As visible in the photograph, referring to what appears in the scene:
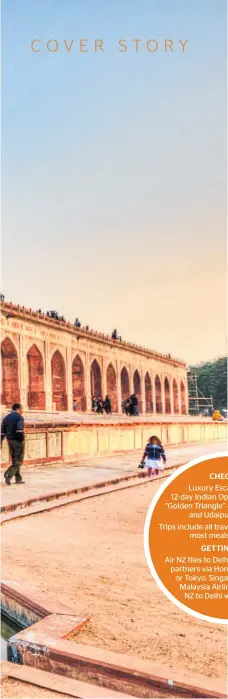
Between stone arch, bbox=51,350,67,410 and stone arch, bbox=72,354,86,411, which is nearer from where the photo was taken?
stone arch, bbox=51,350,67,410

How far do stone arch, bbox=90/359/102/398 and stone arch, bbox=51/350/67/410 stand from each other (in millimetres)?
4255

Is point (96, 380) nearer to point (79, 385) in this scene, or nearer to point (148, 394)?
point (79, 385)

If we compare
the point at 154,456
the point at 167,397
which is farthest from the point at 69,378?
the point at 154,456

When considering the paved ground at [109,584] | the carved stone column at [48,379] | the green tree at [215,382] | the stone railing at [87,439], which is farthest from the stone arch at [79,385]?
the paved ground at [109,584]

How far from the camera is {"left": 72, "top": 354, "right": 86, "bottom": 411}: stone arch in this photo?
115 feet

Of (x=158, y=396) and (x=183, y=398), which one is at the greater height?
(x=158, y=396)

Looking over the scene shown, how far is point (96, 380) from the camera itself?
125 ft

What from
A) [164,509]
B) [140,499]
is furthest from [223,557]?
[140,499]

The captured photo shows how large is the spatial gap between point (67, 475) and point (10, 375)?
1924 centimetres

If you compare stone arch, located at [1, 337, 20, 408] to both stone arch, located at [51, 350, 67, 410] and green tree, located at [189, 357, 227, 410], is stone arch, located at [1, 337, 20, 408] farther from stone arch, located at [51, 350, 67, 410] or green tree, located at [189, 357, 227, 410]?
green tree, located at [189, 357, 227, 410]

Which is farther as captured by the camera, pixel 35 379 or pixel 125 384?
pixel 125 384

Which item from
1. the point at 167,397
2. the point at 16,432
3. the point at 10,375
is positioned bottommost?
the point at 167,397

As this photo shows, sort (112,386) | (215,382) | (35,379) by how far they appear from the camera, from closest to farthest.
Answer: (35,379), (112,386), (215,382)

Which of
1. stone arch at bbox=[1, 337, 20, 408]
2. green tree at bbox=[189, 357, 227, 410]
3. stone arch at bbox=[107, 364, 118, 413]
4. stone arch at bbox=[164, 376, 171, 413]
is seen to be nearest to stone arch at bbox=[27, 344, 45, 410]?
stone arch at bbox=[1, 337, 20, 408]
